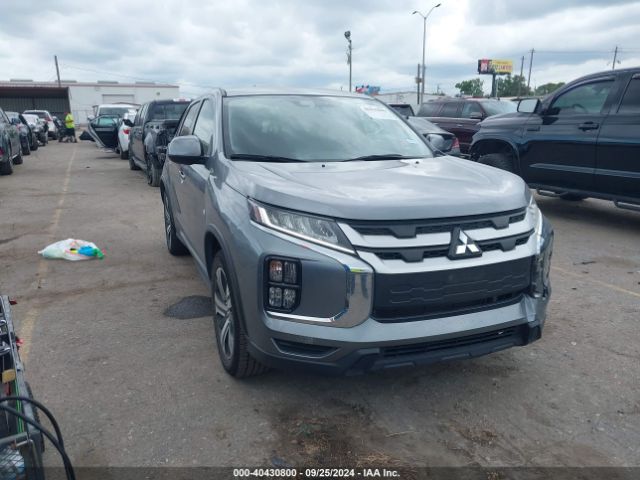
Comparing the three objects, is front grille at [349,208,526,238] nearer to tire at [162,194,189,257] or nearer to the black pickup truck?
tire at [162,194,189,257]

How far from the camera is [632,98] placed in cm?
666

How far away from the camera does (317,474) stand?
250 cm

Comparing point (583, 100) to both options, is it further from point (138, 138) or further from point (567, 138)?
point (138, 138)

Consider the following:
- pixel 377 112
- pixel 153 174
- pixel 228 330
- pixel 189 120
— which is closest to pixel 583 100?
pixel 377 112

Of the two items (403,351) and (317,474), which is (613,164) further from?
(317,474)

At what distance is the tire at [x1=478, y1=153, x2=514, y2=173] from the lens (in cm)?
834

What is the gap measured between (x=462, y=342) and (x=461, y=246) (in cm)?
49

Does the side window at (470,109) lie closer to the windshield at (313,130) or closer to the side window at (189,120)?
the side window at (189,120)

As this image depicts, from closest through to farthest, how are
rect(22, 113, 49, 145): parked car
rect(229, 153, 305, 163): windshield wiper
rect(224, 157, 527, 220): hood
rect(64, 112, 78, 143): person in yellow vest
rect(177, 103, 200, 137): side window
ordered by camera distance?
rect(224, 157, 527, 220): hood, rect(229, 153, 305, 163): windshield wiper, rect(177, 103, 200, 137): side window, rect(22, 113, 49, 145): parked car, rect(64, 112, 78, 143): person in yellow vest

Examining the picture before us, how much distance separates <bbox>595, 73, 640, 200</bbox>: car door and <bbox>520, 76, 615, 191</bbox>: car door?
120 mm

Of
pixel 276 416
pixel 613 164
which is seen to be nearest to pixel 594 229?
pixel 613 164

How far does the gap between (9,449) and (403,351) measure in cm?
168

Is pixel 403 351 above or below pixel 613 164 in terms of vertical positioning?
below

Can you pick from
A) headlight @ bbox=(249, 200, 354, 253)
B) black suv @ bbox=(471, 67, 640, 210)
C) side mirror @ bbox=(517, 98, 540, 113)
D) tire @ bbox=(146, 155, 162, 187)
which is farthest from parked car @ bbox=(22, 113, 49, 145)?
headlight @ bbox=(249, 200, 354, 253)
